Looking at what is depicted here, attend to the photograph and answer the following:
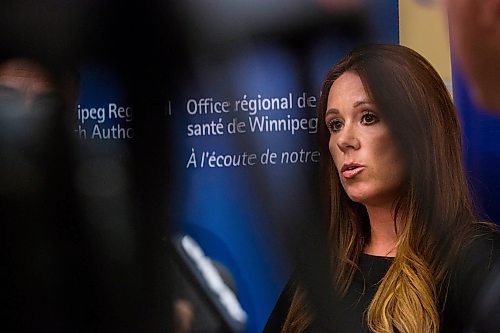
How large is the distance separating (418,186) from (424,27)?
0.34m

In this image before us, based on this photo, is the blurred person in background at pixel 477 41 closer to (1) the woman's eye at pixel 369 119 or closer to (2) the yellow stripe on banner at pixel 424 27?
(2) the yellow stripe on banner at pixel 424 27

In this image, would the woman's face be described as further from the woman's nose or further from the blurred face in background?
the blurred face in background

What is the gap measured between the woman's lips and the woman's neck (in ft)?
0.26

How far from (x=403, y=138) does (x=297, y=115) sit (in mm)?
228

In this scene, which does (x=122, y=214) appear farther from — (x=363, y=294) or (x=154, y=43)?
(x=363, y=294)

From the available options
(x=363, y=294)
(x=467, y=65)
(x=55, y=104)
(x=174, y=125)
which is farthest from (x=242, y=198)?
(x=467, y=65)

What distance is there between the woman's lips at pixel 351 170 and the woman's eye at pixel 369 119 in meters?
0.08

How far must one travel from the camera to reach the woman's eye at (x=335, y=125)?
1.11 meters

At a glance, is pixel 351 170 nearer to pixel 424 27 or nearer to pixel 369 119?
pixel 369 119

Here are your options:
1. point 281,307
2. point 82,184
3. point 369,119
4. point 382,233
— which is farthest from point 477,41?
point 82,184

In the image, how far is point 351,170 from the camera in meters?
1.09

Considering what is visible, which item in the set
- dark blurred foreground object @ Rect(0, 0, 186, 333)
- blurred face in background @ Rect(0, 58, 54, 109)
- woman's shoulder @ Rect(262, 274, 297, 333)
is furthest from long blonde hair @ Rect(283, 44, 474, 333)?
blurred face in background @ Rect(0, 58, 54, 109)

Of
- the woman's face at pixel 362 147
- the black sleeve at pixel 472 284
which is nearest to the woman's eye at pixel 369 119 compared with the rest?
→ the woman's face at pixel 362 147

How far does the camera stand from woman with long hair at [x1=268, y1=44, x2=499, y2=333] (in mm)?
1006
